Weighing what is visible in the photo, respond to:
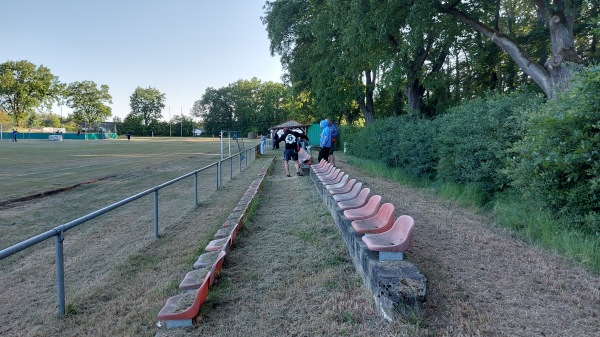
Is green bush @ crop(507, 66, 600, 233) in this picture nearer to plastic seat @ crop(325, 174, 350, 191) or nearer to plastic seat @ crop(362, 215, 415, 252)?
plastic seat @ crop(362, 215, 415, 252)

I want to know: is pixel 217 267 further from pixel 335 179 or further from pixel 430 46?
pixel 430 46

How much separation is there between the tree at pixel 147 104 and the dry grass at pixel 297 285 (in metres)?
113

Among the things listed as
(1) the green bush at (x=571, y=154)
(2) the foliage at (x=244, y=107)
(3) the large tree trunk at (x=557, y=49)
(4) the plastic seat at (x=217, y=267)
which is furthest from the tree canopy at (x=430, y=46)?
(2) the foliage at (x=244, y=107)

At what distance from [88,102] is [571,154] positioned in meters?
115

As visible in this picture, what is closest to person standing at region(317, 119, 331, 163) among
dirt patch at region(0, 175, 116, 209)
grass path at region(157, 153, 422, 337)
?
grass path at region(157, 153, 422, 337)

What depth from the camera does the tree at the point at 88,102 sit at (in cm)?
9975

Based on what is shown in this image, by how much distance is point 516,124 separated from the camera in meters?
7.05

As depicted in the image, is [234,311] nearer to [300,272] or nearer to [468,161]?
[300,272]

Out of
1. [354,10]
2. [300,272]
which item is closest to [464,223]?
[300,272]

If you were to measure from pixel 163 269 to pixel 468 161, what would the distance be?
21.2ft

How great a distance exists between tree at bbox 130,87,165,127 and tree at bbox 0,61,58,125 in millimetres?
25438

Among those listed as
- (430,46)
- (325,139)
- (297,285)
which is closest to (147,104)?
(430,46)

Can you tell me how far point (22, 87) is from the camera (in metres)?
82.7

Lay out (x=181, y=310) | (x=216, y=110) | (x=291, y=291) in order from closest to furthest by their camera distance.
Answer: (x=181, y=310)
(x=291, y=291)
(x=216, y=110)
